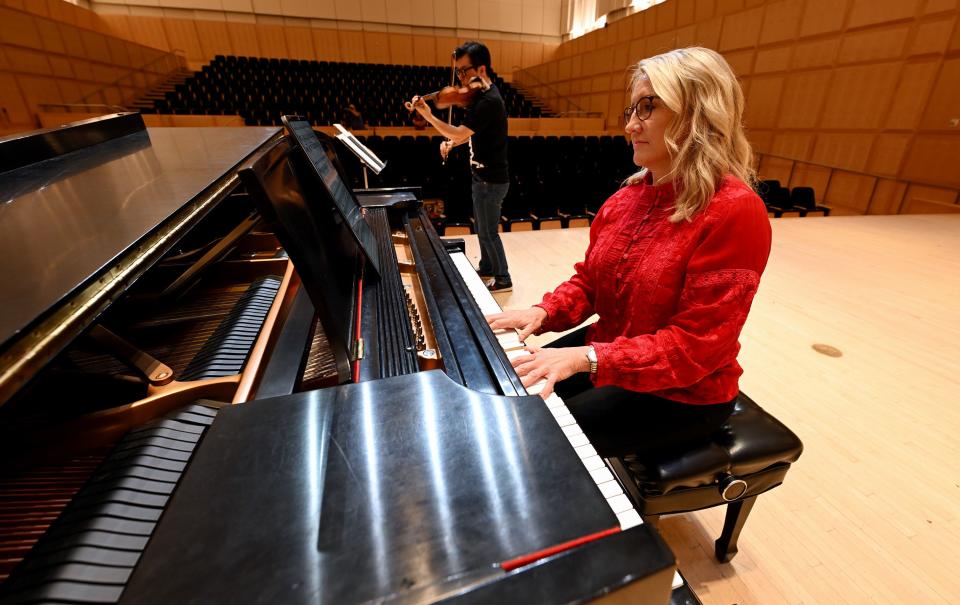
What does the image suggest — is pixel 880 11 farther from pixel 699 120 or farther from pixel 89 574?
pixel 89 574

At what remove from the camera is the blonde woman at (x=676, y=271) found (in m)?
0.99

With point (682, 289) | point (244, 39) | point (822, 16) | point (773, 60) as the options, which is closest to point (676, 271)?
point (682, 289)

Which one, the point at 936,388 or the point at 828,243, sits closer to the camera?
the point at 936,388

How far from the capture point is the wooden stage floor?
127cm

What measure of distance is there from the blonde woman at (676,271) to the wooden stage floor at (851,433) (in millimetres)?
571

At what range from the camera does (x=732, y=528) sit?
4.13 ft

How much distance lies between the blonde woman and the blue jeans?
5.95ft

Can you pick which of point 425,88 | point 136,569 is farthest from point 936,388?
point 425,88

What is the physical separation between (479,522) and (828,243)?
4.80 m

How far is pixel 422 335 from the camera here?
43.1 inches

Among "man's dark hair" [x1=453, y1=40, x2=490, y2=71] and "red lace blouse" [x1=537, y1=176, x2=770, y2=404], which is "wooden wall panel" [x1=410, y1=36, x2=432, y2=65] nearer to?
"man's dark hair" [x1=453, y1=40, x2=490, y2=71]

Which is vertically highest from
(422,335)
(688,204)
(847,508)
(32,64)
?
(32,64)

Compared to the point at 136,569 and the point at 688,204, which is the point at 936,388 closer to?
the point at 688,204

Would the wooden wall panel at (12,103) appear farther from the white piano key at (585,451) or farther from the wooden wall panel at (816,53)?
the wooden wall panel at (816,53)
